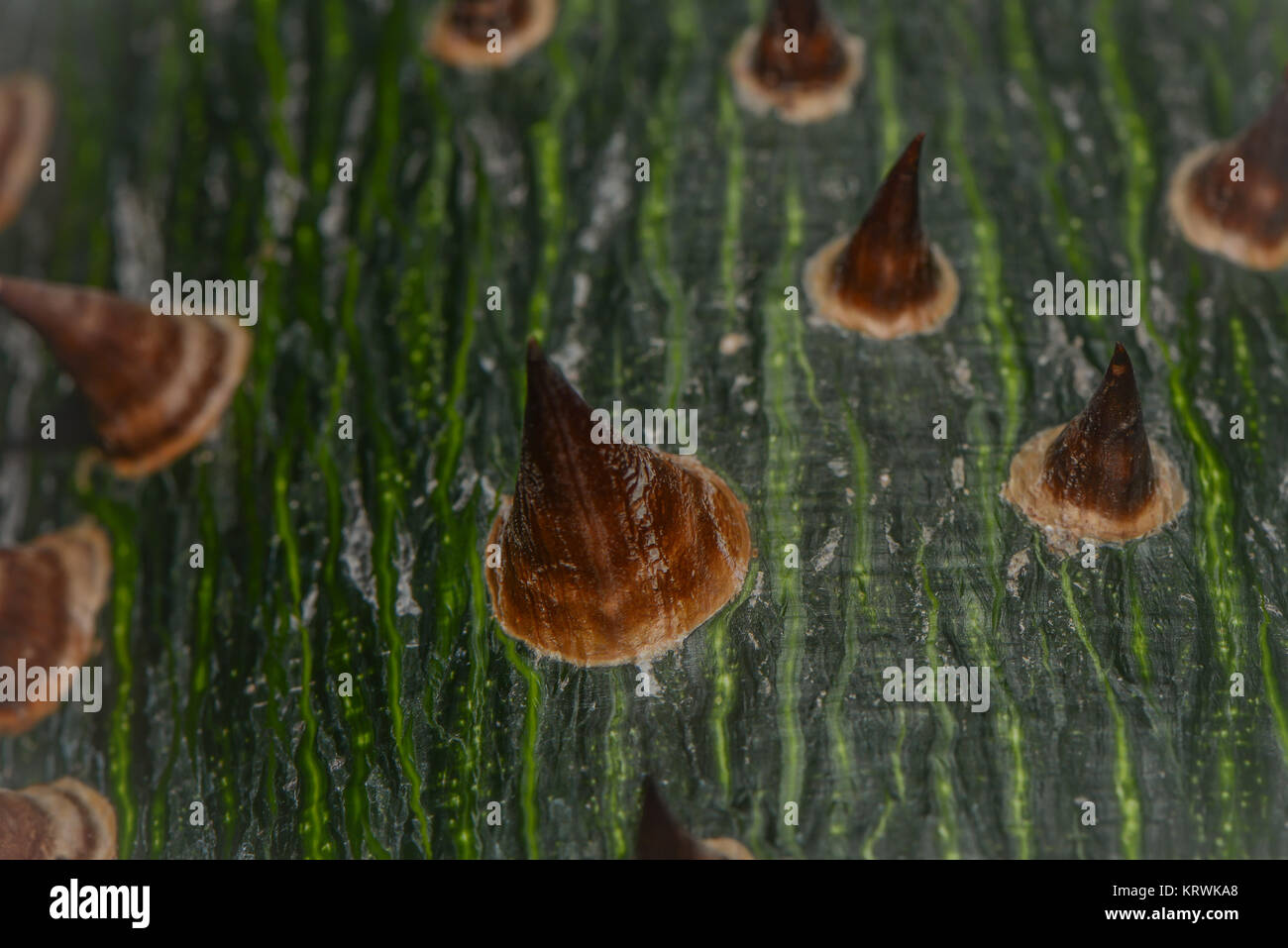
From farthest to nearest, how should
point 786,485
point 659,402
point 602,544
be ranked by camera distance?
point 659,402
point 786,485
point 602,544

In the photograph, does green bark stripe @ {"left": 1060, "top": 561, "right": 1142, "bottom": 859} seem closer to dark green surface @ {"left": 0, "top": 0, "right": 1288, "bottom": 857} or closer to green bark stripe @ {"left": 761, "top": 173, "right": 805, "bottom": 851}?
dark green surface @ {"left": 0, "top": 0, "right": 1288, "bottom": 857}

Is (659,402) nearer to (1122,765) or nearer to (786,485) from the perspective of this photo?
(786,485)

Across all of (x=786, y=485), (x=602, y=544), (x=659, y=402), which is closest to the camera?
(x=602, y=544)

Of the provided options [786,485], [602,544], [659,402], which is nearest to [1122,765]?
[786,485]

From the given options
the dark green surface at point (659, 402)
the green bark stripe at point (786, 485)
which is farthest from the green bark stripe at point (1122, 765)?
the green bark stripe at point (786, 485)

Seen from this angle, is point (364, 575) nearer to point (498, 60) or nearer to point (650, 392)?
point (650, 392)
